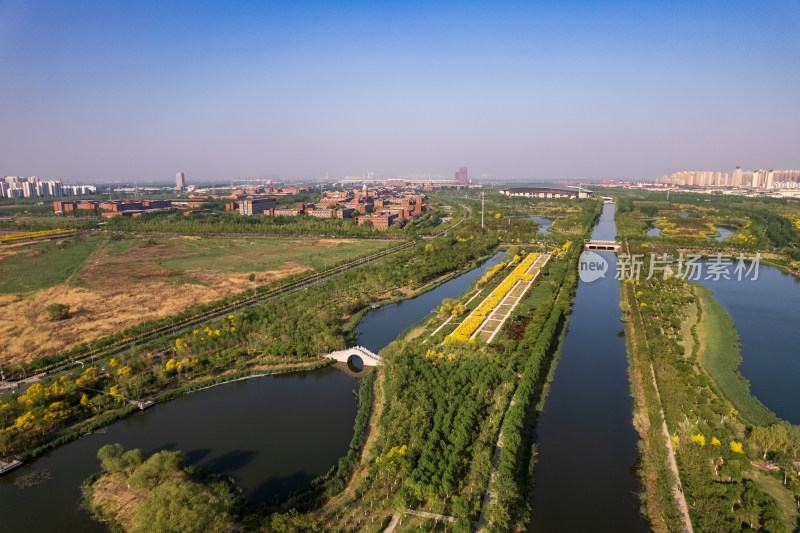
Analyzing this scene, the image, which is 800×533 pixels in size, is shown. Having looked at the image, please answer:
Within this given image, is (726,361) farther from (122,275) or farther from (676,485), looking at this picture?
(122,275)

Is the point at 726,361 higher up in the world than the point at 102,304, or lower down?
lower down

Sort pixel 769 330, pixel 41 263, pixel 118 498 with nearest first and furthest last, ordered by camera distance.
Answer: pixel 118 498, pixel 769 330, pixel 41 263

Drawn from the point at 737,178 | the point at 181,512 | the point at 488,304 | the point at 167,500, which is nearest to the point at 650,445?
the point at 181,512

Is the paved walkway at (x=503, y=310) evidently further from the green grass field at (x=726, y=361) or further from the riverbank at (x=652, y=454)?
the green grass field at (x=726, y=361)

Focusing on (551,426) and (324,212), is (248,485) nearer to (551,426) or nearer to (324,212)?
(551,426)

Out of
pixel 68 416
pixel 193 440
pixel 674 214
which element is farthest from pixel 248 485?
pixel 674 214

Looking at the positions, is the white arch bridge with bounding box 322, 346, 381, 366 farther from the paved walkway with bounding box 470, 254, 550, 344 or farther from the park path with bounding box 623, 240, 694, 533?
the park path with bounding box 623, 240, 694, 533
